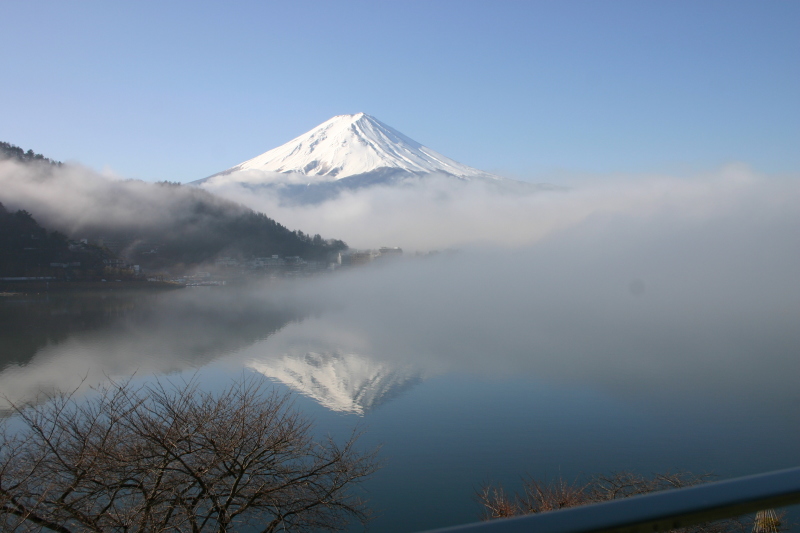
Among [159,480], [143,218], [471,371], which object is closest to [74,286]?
[143,218]

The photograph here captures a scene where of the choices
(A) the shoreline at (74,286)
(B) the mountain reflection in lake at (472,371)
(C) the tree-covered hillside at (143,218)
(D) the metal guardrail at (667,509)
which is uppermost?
(C) the tree-covered hillside at (143,218)

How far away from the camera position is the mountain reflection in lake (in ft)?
25.7

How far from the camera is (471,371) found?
14188 millimetres

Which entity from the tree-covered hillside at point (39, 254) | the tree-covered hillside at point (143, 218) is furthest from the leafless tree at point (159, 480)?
the tree-covered hillside at point (143, 218)

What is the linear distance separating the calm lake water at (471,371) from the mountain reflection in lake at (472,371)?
0.17ft

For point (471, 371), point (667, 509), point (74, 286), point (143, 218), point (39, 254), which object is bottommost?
point (471, 371)

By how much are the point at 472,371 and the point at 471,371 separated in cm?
3

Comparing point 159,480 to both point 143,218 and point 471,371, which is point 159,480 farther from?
point 143,218

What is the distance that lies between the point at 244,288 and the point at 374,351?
2637 cm

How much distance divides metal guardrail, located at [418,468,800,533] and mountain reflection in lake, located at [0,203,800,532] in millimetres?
5716

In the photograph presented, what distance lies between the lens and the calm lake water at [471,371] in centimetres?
779

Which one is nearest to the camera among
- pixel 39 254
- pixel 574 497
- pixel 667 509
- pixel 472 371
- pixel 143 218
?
pixel 667 509

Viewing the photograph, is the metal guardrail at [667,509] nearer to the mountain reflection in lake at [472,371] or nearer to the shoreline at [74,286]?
the mountain reflection in lake at [472,371]

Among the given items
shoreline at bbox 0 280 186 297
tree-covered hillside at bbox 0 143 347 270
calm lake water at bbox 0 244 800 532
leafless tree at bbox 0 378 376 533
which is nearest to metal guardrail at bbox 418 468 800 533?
leafless tree at bbox 0 378 376 533
